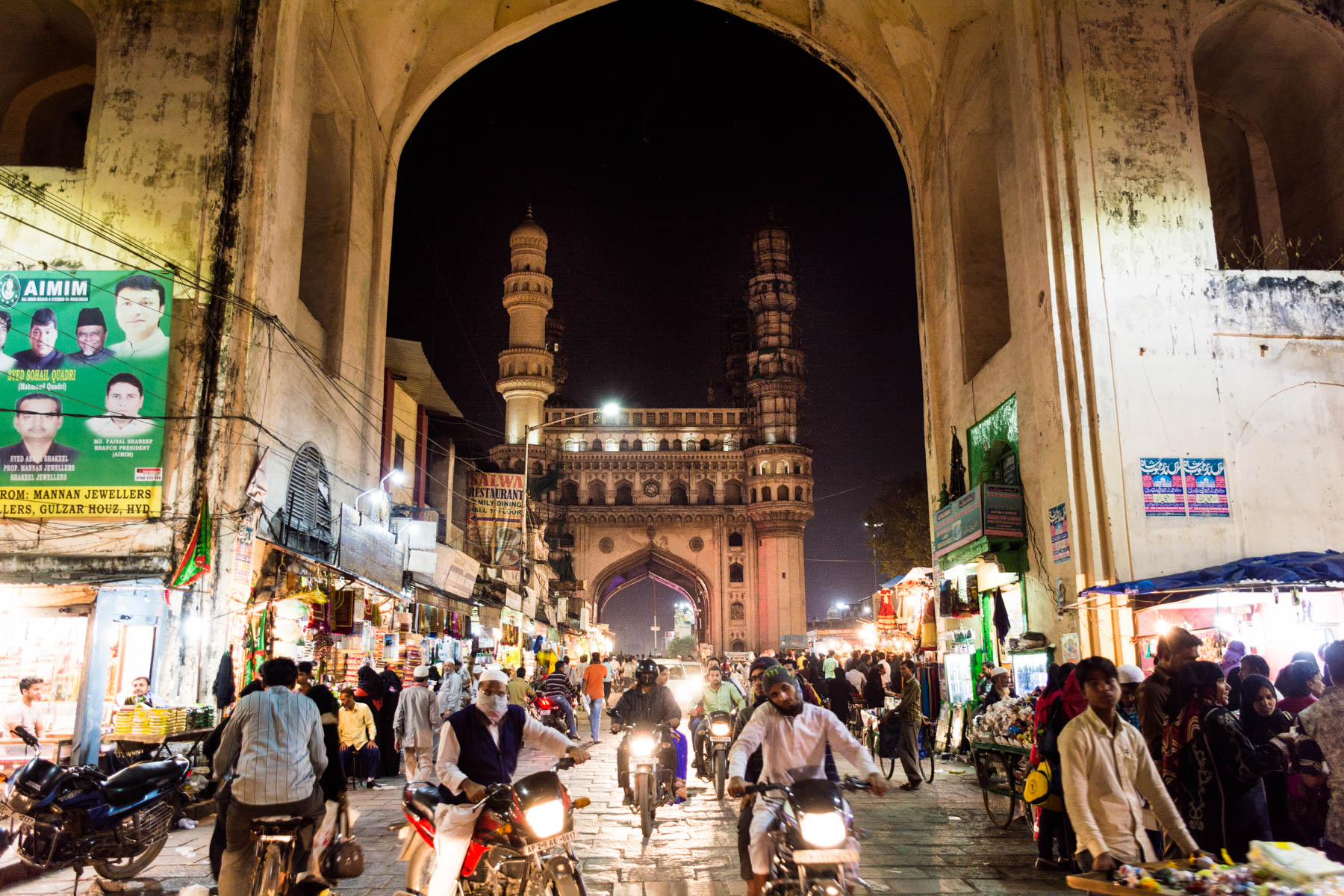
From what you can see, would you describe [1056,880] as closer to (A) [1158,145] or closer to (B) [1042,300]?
(B) [1042,300]

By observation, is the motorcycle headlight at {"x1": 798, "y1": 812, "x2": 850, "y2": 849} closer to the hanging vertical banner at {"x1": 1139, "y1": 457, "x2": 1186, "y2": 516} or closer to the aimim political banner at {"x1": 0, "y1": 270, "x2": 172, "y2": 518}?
the hanging vertical banner at {"x1": 1139, "y1": 457, "x2": 1186, "y2": 516}

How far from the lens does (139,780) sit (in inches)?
211

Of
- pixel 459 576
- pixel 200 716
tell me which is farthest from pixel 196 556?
pixel 459 576

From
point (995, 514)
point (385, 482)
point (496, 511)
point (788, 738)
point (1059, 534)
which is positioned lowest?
point (788, 738)

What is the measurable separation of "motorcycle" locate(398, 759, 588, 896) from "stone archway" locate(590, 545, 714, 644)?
48.1 metres

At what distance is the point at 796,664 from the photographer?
1828 centimetres

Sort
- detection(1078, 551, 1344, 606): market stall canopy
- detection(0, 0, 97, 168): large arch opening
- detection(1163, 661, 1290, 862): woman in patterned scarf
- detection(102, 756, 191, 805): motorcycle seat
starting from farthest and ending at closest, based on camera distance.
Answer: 1. detection(0, 0, 97, 168): large arch opening
2. detection(1078, 551, 1344, 606): market stall canopy
3. detection(102, 756, 191, 805): motorcycle seat
4. detection(1163, 661, 1290, 862): woman in patterned scarf

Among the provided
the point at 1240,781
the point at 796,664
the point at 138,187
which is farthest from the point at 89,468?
the point at 796,664

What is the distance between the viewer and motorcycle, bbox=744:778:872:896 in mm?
3455

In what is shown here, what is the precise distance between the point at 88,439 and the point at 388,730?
4.29 m

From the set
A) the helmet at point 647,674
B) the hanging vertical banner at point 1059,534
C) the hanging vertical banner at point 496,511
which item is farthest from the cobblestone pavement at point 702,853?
the hanging vertical banner at point 496,511

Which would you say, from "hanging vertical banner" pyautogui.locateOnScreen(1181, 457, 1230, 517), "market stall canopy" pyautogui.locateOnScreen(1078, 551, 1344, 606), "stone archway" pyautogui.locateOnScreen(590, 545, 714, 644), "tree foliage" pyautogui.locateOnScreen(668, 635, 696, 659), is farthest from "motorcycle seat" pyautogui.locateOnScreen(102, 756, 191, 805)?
"tree foliage" pyautogui.locateOnScreen(668, 635, 696, 659)

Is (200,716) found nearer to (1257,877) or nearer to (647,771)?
(647,771)

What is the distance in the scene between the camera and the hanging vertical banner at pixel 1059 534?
1013cm
